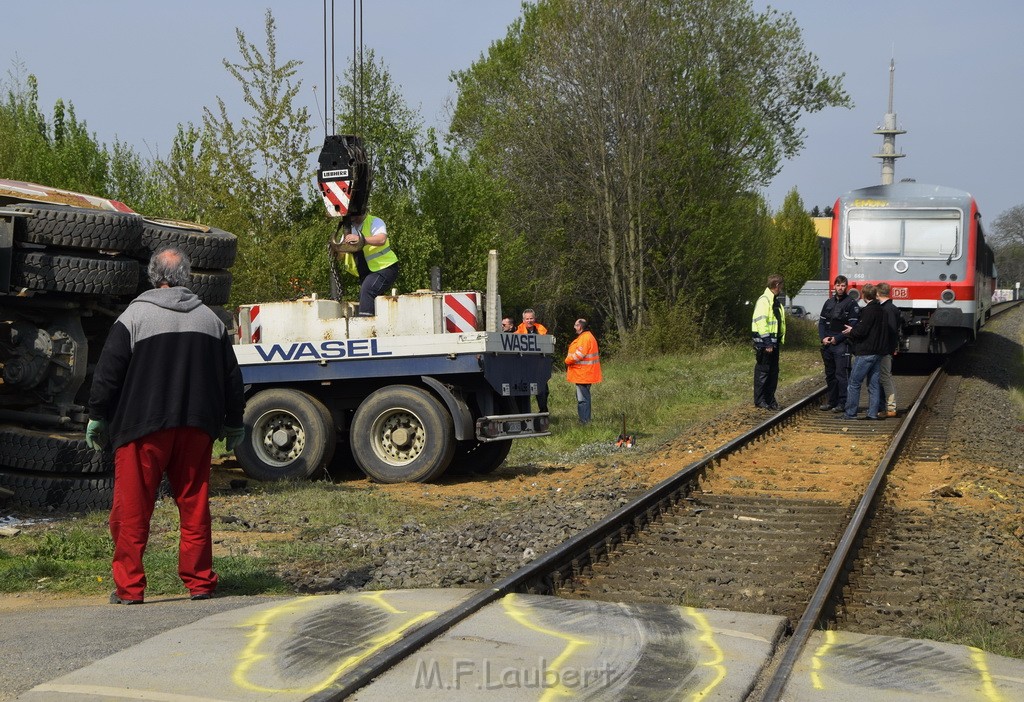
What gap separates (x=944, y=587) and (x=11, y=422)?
6.90m

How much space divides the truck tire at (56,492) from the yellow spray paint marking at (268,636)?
391 centimetres

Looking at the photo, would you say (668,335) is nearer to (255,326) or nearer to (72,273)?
(255,326)

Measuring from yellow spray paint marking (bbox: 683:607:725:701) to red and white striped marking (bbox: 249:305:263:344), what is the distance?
275 inches

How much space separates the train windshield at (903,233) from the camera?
2183 centimetres

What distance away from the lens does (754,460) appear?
12750 millimetres

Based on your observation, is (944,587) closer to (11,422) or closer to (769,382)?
(11,422)

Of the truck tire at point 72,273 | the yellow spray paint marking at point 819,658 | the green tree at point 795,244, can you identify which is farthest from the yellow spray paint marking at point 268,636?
the green tree at point 795,244

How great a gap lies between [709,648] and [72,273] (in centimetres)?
623

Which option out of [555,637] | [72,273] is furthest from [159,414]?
[72,273]

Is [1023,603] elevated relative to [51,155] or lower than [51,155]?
lower

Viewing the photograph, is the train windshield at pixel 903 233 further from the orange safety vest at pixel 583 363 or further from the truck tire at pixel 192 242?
the truck tire at pixel 192 242

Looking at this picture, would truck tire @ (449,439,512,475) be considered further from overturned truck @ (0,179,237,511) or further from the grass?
overturned truck @ (0,179,237,511)

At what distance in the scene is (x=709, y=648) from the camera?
5.38 metres

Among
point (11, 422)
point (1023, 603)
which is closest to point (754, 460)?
point (1023, 603)
